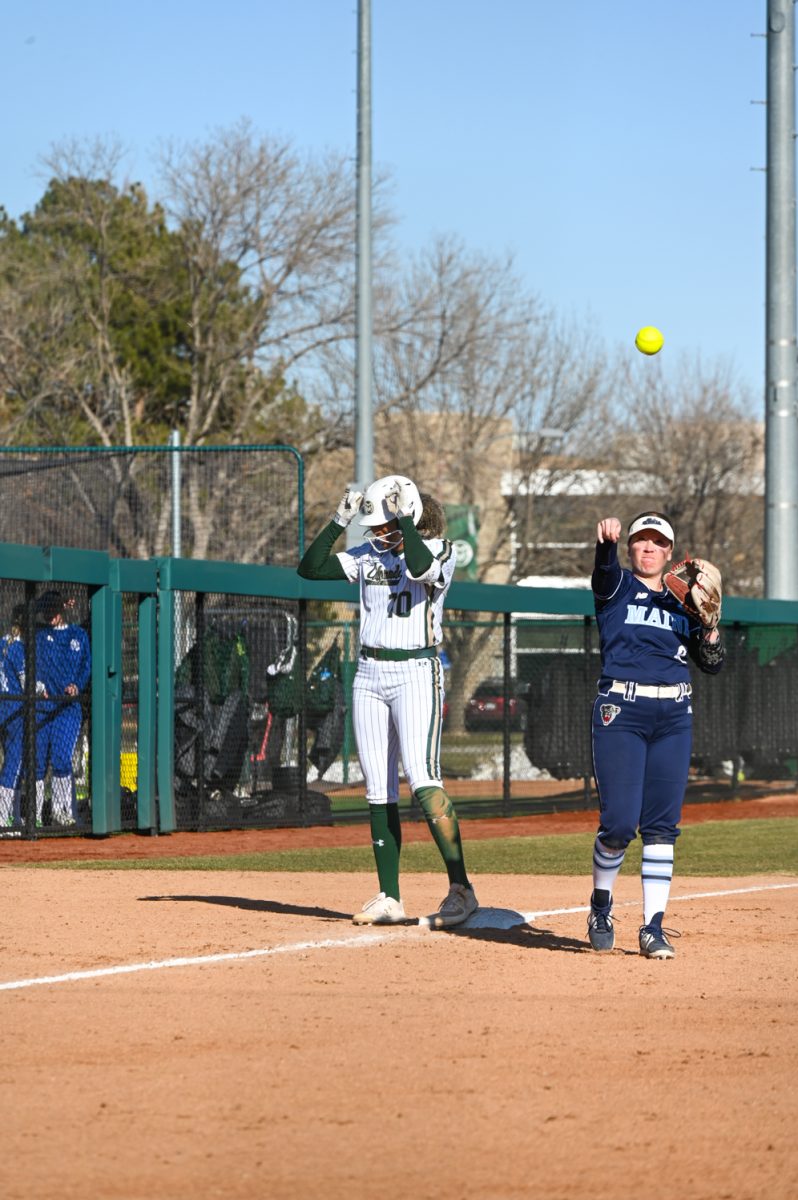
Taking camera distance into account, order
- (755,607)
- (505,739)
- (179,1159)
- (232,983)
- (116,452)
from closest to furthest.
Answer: (179,1159) → (232,983) → (505,739) → (116,452) → (755,607)

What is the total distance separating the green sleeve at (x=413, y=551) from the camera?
25.2ft

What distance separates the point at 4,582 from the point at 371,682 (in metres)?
6.59

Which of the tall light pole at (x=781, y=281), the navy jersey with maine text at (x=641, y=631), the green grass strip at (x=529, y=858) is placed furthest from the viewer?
the tall light pole at (x=781, y=281)

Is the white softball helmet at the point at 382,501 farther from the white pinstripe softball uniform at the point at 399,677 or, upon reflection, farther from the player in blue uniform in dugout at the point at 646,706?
the player in blue uniform in dugout at the point at 646,706

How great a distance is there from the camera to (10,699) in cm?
1369

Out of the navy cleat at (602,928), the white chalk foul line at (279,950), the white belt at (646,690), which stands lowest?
the white chalk foul line at (279,950)

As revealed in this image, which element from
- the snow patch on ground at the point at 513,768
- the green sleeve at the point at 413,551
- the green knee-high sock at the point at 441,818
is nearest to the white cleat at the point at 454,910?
the green knee-high sock at the point at 441,818

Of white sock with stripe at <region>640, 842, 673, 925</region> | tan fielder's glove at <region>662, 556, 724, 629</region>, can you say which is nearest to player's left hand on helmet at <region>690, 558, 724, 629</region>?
tan fielder's glove at <region>662, 556, 724, 629</region>

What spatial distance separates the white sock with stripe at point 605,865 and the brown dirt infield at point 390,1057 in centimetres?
29

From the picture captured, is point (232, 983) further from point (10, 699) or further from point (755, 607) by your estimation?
point (755, 607)

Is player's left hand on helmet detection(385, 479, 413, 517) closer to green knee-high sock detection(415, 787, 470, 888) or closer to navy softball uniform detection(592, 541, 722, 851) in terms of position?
navy softball uniform detection(592, 541, 722, 851)

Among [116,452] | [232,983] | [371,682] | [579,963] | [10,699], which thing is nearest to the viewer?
[232,983]

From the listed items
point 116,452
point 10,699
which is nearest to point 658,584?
point 10,699

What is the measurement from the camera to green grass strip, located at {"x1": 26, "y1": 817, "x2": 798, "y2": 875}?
11883 mm
